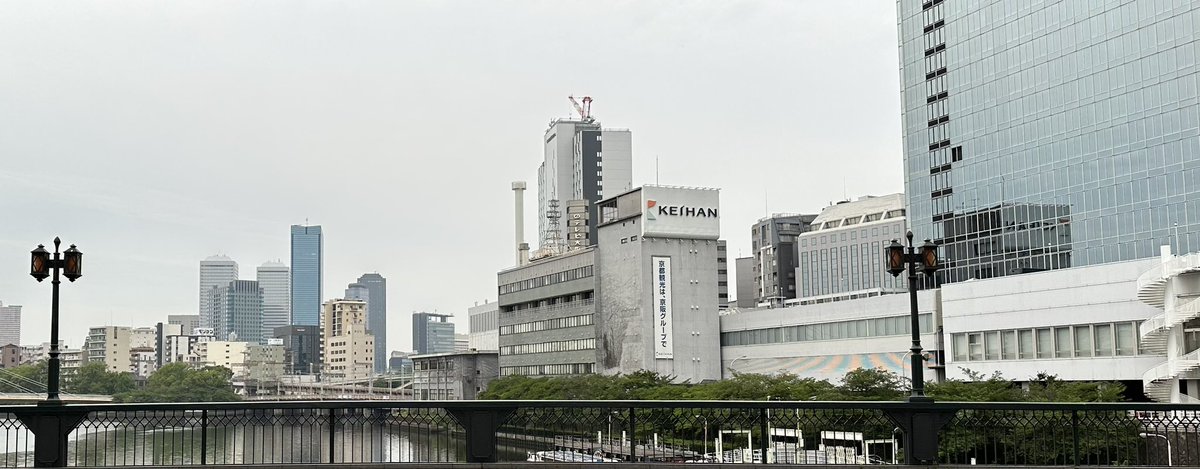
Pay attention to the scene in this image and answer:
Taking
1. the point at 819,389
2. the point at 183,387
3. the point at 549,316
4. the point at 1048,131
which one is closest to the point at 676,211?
the point at 549,316

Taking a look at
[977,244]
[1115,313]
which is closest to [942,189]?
[977,244]

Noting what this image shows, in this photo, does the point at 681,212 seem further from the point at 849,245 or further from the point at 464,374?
the point at 849,245

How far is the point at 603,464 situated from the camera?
19234 millimetres

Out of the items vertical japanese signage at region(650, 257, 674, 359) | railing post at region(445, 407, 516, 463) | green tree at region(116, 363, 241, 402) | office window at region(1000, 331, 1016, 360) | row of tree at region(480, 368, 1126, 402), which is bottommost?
green tree at region(116, 363, 241, 402)

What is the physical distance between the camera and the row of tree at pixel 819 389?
5697 centimetres

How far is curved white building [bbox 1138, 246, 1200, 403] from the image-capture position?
58.0 m

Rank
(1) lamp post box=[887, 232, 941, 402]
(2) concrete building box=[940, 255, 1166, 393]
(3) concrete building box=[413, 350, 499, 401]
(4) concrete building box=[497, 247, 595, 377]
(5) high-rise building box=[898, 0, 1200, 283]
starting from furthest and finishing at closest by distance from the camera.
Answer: (3) concrete building box=[413, 350, 499, 401] < (4) concrete building box=[497, 247, 595, 377] < (5) high-rise building box=[898, 0, 1200, 283] < (2) concrete building box=[940, 255, 1166, 393] < (1) lamp post box=[887, 232, 941, 402]

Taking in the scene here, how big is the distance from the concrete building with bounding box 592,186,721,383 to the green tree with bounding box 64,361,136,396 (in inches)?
3271

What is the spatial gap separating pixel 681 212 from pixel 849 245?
80.3 m

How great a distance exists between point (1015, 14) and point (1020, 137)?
1068 cm

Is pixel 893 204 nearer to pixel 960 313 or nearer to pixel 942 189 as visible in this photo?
pixel 942 189

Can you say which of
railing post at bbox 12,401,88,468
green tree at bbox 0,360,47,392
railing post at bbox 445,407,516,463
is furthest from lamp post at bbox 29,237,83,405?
green tree at bbox 0,360,47,392

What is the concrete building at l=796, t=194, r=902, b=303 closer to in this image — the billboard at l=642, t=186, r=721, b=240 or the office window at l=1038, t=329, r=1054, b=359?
the billboard at l=642, t=186, r=721, b=240

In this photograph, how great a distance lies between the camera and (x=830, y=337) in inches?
3748
